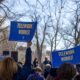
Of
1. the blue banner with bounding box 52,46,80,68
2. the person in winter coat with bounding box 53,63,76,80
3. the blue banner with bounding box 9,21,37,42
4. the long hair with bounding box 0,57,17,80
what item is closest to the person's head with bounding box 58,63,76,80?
the person in winter coat with bounding box 53,63,76,80

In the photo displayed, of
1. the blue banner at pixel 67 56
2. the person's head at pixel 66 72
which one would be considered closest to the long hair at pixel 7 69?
the person's head at pixel 66 72

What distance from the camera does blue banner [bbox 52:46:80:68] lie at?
11148 mm

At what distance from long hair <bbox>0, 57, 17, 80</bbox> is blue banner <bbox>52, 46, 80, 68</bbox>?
598cm

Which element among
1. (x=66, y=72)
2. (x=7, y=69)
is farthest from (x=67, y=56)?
(x=7, y=69)

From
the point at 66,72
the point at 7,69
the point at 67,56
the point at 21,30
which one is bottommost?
the point at 67,56

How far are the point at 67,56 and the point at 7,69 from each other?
6570mm

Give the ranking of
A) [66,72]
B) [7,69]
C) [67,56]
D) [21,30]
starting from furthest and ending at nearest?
[67,56]
[21,30]
[66,72]
[7,69]

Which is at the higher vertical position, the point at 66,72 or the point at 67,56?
the point at 66,72

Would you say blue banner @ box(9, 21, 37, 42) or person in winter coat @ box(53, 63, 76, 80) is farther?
blue banner @ box(9, 21, 37, 42)

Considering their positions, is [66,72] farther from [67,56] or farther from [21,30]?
[67,56]

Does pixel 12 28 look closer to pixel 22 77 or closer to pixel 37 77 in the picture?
pixel 37 77

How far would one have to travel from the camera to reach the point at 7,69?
517 cm

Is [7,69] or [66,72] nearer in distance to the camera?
[7,69]

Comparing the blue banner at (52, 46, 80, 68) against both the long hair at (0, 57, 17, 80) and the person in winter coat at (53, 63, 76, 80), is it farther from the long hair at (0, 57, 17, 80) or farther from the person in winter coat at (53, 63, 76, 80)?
the long hair at (0, 57, 17, 80)
